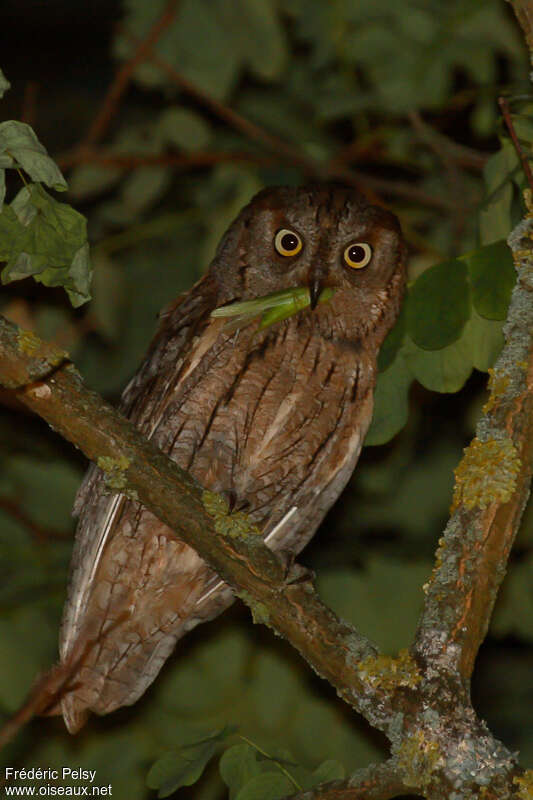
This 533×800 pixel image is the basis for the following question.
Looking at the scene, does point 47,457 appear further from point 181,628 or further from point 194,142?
point 194,142

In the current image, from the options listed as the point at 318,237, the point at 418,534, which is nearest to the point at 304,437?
the point at 318,237

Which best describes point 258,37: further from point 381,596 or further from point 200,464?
point 381,596

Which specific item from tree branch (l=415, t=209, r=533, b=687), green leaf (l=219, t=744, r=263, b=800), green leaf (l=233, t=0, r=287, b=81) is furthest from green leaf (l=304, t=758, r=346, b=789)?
green leaf (l=233, t=0, r=287, b=81)

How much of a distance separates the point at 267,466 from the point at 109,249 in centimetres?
129

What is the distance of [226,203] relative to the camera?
3.34 m

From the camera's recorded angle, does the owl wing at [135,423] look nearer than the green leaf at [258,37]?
Yes

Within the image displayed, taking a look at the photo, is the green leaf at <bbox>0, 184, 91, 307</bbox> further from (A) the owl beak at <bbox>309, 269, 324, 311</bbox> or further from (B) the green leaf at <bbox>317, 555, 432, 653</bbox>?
(B) the green leaf at <bbox>317, 555, 432, 653</bbox>

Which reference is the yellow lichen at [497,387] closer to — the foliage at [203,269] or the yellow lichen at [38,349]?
the foliage at [203,269]

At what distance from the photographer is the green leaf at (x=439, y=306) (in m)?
2.06

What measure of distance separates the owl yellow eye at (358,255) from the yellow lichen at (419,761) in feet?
4.69

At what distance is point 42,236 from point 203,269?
1.72 m

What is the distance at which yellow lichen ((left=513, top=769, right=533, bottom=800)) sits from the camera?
5.26 ft

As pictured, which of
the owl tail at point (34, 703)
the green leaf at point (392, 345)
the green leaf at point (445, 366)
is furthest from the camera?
the green leaf at point (392, 345)

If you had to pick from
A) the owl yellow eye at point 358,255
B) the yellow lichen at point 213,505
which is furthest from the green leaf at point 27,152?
the owl yellow eye at point 358,255
